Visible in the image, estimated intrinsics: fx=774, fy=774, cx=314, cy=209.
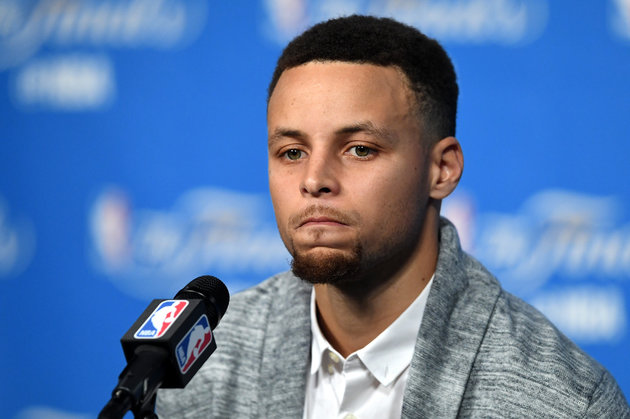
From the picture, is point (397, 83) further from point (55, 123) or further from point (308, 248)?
point (55, 123)

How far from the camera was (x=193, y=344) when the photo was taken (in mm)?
825

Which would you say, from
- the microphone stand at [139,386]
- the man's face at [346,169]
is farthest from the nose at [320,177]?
the microphone stand at [139,386]

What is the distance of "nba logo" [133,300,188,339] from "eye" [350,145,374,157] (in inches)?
17.2

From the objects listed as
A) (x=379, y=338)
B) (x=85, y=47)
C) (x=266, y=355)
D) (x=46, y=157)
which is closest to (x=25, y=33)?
(x=85, y=47)

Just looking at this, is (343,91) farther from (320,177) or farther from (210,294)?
(210,294)

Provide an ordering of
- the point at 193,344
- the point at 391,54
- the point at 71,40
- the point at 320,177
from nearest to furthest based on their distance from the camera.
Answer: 1. the point at 193,344
2. the point at 320,177
3. the point at 391,54
4. the point at 71,40

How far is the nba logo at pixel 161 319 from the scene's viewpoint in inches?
30.9

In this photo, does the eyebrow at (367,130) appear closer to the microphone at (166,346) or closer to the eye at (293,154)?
the eye at (293,154)

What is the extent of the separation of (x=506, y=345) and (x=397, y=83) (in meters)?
0.44

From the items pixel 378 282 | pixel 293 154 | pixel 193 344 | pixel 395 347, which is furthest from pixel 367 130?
pixel 193 344

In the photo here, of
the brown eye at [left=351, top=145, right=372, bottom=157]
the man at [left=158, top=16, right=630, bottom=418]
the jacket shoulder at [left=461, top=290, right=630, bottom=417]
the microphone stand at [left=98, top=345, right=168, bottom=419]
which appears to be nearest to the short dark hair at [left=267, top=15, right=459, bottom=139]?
the man at [left=158, top=16, right=630, bottom=418]

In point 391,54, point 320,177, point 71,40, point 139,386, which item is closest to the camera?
point 139,386

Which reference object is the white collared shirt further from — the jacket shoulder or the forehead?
the forehead

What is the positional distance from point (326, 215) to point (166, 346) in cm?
42
